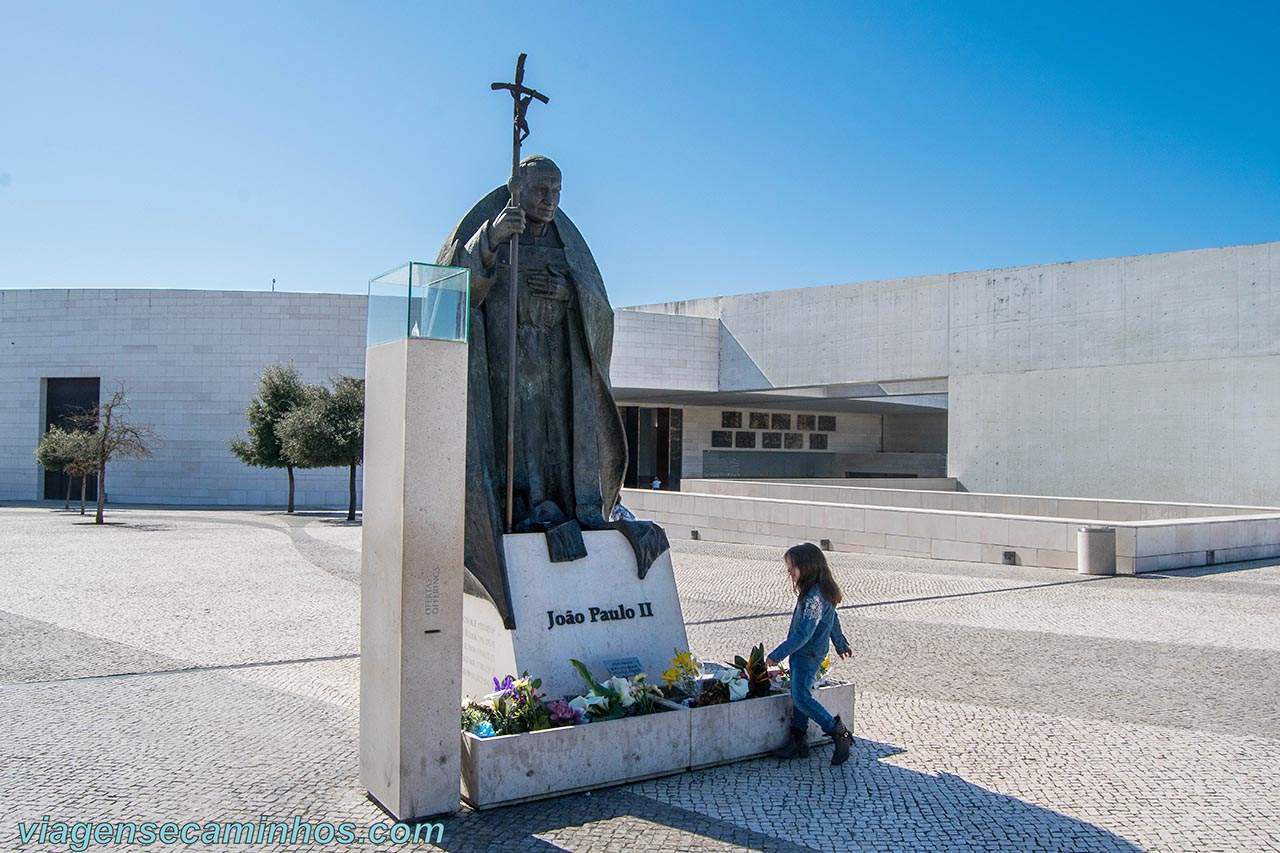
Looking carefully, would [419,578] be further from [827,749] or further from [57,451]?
[57,451]

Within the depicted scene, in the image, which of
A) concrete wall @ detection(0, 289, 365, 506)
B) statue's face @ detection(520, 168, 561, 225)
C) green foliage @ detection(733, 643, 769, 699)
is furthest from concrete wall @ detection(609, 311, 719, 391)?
green foliage @ detection(733, 643, 769, 699)

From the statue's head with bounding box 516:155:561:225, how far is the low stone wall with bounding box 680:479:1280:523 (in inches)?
535

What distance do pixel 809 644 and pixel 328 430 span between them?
852 inches

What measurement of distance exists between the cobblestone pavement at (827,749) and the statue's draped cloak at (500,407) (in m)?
1.20

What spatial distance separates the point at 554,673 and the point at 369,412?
1630 mm

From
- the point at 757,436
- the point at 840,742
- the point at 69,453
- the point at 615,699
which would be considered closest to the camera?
the point at 615,699

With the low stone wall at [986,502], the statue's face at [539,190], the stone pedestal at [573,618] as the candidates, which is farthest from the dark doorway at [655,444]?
the statue's face at [539,190]

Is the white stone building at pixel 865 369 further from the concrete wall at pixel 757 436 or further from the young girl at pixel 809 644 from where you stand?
the young girl at pixel 809 644

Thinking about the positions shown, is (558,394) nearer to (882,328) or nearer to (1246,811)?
(1246,811)

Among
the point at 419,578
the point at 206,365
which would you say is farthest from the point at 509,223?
the point at 206,365

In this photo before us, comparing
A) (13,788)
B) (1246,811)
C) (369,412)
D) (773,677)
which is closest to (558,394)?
(369,412)

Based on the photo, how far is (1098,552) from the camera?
12.4 m

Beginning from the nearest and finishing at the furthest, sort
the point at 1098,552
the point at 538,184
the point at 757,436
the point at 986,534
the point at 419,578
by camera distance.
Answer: the point at 419,578 < the point at 538,184 < the point at 1098,552 < the point at 986,534 < the point at 757,436

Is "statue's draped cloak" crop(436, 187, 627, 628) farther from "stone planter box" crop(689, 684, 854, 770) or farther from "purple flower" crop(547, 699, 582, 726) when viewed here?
"stone planter box" crop(689, 684, 854, 770)
